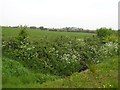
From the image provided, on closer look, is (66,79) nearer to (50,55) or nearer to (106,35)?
(50,55)

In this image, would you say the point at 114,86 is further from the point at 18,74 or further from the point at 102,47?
the point at 102,47

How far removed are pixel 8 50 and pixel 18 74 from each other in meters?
5.04

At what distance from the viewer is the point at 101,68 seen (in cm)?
1819

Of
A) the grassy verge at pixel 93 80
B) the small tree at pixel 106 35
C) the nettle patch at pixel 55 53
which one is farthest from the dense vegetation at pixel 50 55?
the small tree at pixel 106 35

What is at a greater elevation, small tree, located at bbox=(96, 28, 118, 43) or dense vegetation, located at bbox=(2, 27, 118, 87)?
small tree, located at bbox=(96, 28, 118, 43)

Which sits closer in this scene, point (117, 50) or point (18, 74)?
point (18, 74)

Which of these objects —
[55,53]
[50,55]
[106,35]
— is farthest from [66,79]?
[106,35]

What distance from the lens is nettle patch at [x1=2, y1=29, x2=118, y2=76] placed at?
2069 centimetres

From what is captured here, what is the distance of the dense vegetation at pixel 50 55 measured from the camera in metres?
18.4

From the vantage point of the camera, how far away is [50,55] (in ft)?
73.2

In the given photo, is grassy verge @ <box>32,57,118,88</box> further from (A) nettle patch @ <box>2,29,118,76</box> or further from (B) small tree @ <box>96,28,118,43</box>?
(B) small tree @ <box>96,28,118,43</box>

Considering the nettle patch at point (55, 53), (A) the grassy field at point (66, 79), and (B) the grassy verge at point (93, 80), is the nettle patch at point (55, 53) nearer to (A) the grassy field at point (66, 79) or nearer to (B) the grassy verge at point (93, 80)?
Result: (A) the grassy field at point (66, 79)

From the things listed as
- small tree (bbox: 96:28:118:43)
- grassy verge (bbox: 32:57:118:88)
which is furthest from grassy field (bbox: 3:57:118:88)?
small tree (bbox: 96:28:118:43)

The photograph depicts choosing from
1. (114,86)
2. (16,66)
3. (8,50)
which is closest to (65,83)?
(114,86)
